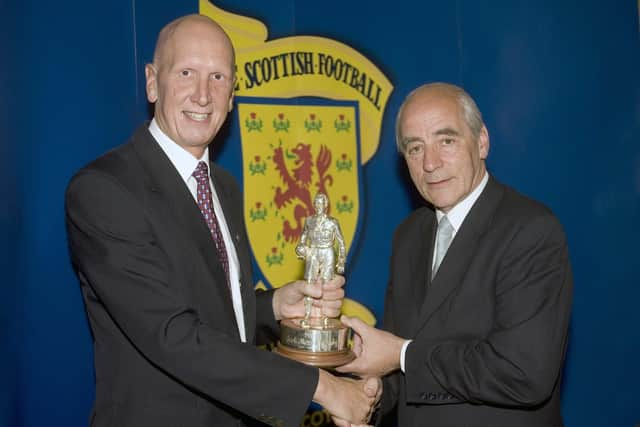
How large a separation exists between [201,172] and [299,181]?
1.51 metres

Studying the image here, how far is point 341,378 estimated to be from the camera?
2.47 m

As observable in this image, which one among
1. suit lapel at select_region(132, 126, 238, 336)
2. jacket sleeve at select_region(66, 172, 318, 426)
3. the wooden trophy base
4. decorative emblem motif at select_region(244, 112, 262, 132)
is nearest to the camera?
jacket sleeve at select_region(66, 172, 318, 426)

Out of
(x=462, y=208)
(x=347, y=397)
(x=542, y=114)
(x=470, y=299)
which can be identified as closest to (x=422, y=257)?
(x=462, y=208)

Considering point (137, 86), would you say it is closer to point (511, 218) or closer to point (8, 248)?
point (8, 248)

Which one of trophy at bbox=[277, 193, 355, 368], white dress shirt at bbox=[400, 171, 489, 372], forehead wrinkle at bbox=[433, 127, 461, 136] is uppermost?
forehead wrinkle at bbox=[433, 127, 461, 136]

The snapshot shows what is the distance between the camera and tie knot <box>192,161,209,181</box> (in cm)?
247

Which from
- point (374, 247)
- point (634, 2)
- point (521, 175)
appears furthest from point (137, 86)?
point (634, 2)

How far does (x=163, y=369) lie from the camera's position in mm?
2176

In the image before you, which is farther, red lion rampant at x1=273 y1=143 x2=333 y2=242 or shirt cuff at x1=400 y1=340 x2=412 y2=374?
red lion rampant at x1=273 y1=143 x2=333 y2=242

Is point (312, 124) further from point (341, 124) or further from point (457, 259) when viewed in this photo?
point (457, 259)

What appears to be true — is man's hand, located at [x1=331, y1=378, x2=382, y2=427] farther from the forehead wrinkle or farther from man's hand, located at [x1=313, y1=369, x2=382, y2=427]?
the forehead wrinkle

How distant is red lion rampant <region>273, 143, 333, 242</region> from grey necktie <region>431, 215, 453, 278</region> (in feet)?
4.45

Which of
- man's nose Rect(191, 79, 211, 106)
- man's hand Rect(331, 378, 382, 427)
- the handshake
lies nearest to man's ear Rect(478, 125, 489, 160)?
the handshake

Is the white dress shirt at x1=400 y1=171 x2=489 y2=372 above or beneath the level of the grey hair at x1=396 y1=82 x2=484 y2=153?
beneath
